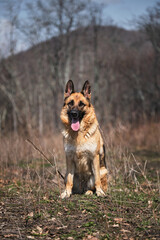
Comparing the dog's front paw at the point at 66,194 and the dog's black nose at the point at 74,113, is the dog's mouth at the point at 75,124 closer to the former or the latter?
the dog's black nose at the point at 74,113

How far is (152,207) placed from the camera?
4.25 meters

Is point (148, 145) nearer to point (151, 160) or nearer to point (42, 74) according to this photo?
point (151, 160)

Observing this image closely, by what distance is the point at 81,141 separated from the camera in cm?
475

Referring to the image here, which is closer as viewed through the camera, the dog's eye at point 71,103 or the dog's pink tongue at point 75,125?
the dog's pink tongue at point 75,125

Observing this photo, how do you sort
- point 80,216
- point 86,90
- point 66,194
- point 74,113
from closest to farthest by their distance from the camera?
point 80,216 → point 74,113 → point 66,194 → point 86,90

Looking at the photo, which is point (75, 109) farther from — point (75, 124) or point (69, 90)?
point (69, 90)

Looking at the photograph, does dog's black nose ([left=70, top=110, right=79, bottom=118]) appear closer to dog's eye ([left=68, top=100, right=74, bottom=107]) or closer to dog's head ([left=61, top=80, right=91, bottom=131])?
dog's head ([left=61, top=80, right=91, bottom=131])

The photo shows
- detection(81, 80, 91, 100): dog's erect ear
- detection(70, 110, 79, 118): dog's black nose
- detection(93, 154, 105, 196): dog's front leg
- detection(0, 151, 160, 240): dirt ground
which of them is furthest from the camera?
detection(81, 80, 91, 100): dog's erect ear

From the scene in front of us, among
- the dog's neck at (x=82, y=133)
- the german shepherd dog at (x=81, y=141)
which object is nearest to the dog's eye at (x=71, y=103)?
the german shepherd dog at (x=81, y=141)

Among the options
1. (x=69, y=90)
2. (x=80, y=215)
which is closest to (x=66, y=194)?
(x=80, y=215)

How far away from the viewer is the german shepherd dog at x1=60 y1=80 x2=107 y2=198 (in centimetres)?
473

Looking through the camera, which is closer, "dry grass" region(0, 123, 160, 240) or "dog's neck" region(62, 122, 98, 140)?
"dry grass" region(0, 123, 160, 240)

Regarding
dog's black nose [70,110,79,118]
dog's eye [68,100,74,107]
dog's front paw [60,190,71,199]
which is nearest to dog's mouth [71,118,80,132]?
dog's black nose [70,110,79,118]

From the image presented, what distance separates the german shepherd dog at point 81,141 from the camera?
4.73 m
